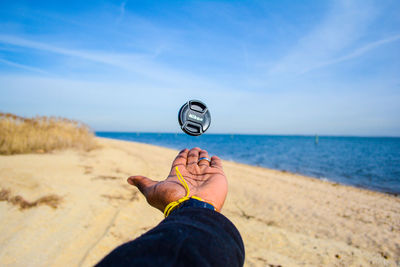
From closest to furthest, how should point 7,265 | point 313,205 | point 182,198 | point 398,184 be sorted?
point 182,198
point 7,265
point 313,205
point 398,184

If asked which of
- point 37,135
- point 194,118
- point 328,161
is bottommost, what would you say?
point 328,161

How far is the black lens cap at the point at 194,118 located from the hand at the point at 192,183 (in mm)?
292

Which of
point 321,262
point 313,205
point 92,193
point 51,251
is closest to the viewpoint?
point 51,251

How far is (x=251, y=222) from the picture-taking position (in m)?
4.62

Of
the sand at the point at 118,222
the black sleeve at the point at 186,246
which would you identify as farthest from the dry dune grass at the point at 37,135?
the black sleeve at the point at 186,246

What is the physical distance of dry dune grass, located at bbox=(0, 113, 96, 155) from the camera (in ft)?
25.6

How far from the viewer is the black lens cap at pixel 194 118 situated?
202 centimetres

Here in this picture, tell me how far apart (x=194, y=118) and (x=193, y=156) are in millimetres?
403

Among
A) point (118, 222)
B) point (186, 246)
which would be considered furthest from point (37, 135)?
point (186, 246)

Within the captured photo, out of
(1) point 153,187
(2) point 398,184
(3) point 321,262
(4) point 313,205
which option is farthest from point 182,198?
(2) point 398,184

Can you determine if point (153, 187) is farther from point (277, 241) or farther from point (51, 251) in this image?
point (277, 241)

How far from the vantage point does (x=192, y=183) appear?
74.9 inches

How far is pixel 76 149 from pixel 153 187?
9584 mm

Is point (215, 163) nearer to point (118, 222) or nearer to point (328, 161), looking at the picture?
point (118, 222)
